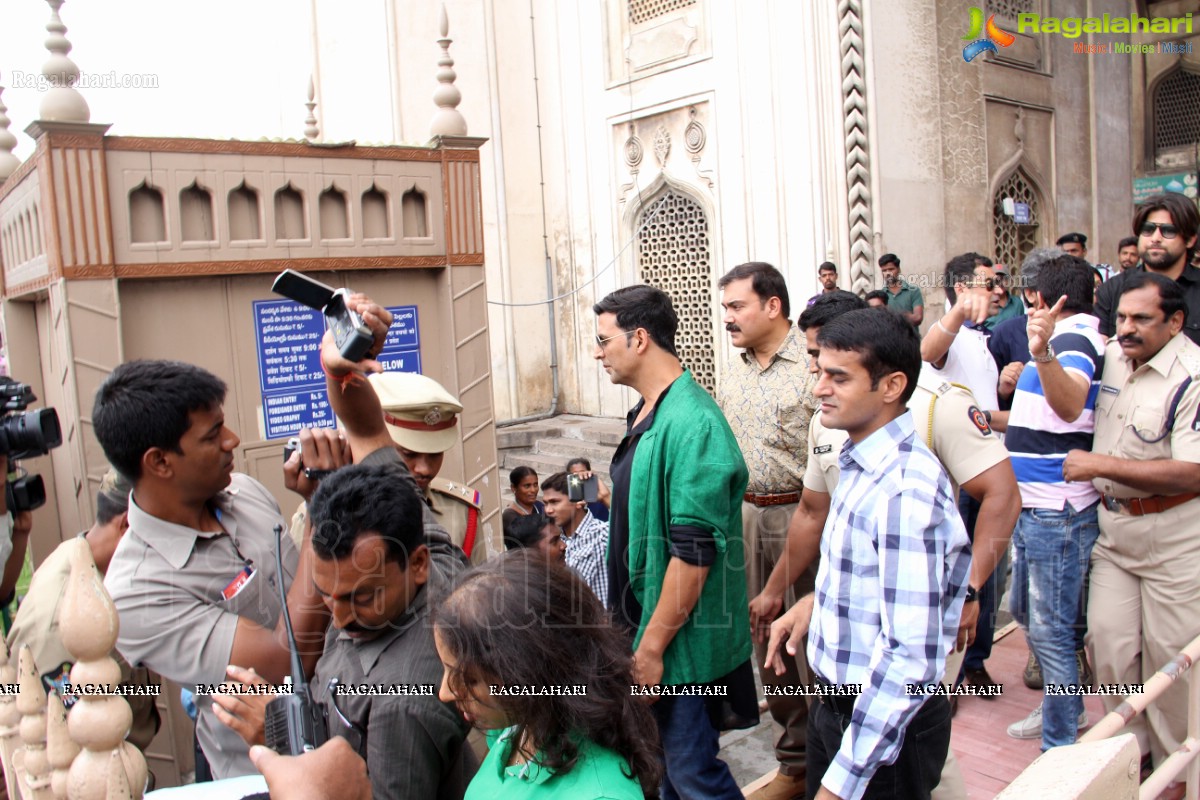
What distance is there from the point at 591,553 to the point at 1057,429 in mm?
1971

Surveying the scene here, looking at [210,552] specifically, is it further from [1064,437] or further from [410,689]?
[1064,437]

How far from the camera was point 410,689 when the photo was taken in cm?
158

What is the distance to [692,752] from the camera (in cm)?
245

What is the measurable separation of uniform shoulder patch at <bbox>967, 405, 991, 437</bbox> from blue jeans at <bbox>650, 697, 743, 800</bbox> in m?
1.15

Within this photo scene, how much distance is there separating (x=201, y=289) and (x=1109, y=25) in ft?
37.4

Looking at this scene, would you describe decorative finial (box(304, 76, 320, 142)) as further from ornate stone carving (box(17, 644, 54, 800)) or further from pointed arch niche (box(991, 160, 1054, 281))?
pointed arch niche (box(991, 160, 1054, 281))

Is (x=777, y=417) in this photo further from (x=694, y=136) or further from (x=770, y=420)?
(x=694, y=136)

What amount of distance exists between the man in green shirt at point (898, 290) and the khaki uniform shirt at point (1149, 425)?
4.43 metres

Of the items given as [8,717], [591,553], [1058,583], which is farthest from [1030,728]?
[8,717]

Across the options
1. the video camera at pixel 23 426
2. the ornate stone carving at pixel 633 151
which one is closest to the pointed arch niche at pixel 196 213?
the video camera at pixel 23 426

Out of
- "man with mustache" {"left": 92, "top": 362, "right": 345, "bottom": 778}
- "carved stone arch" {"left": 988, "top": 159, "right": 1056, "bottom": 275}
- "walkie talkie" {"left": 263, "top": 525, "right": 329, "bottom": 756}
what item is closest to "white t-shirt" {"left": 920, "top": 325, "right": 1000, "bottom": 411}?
"man with mustache" {"left": 92, "top": 362, "right": 345, "bottom": 778}

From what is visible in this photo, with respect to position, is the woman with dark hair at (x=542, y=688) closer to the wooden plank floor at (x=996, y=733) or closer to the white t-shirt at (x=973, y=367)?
the wooden plank floor at (x=996, y=733)

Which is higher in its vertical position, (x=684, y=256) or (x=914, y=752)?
(x=684, y=256)

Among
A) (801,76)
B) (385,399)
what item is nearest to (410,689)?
(385,399)
